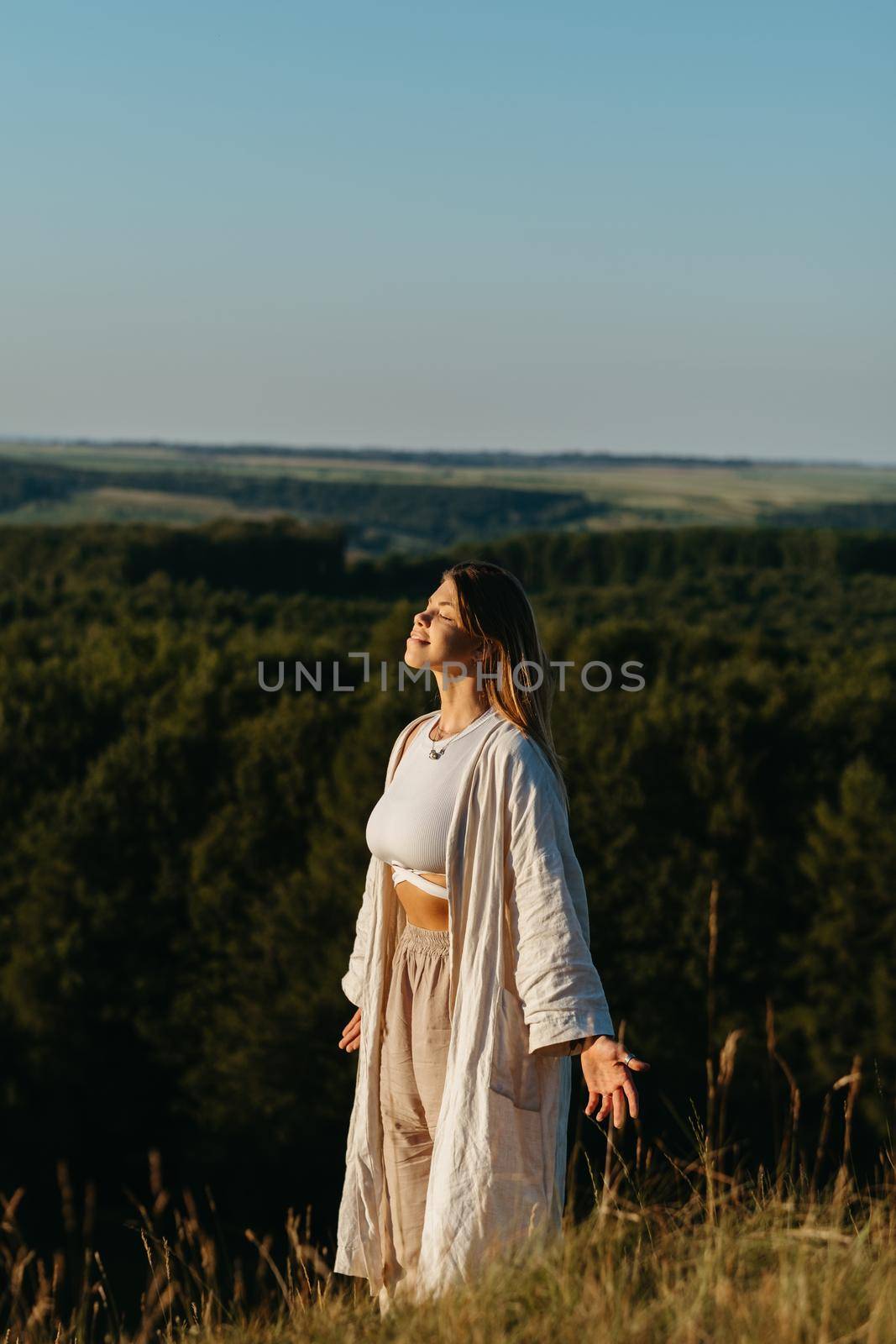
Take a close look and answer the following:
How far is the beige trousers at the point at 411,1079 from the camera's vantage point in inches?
140

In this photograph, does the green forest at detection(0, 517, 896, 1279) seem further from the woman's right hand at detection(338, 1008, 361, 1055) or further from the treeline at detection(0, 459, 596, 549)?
the treeline at detection(0, 459, 596, 549)

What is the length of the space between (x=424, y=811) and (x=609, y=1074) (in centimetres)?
75

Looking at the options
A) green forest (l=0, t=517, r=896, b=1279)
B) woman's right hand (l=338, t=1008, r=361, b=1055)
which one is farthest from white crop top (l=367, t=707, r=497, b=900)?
green forest (l=0, t=517, r=896, b=1279)

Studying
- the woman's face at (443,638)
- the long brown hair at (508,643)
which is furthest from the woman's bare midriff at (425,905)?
the woman's face at (443,638)

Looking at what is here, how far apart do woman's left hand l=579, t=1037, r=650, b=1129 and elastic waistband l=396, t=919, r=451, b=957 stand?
1.58ft

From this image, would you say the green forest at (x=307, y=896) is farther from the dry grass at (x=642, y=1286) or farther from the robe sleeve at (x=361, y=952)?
the dry grass at (x=642, y=1286)

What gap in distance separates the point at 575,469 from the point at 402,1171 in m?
147

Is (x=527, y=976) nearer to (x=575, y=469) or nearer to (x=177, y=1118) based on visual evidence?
(x=177, y=1118)

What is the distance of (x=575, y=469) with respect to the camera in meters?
149

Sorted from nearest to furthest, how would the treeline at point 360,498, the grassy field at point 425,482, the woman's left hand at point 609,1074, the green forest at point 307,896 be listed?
the woman's left hand at point 609,1074
the green forest at point 307,896
the treeline at point 360,498
the grassy field at point 425,482

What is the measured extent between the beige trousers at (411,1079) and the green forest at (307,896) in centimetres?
1468

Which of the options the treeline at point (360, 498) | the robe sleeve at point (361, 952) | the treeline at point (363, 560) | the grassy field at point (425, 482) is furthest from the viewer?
the grassy field at point (425, 482)

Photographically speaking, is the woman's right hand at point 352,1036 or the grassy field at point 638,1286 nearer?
the grassy field at point 638,1286

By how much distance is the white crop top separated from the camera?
3.50 m
